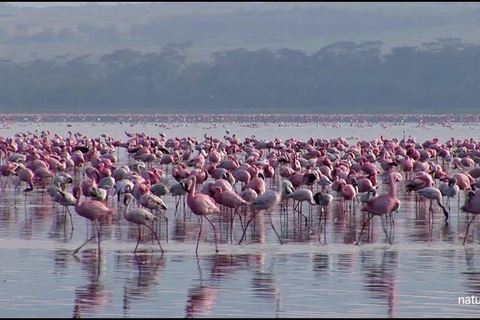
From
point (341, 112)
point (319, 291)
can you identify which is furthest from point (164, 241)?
point (341, 112)

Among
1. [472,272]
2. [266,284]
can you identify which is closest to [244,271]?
[266,284]

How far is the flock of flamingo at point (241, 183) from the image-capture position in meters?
18.3

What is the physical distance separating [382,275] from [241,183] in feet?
42.9

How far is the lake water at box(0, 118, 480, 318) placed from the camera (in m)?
12.9

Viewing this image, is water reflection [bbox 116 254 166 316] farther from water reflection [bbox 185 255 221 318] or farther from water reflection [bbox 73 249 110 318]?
water reflection [bbox 185 255 221 318]

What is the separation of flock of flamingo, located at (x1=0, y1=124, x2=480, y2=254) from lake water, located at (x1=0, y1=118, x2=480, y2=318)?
15.8 inches

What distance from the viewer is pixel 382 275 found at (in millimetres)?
15117

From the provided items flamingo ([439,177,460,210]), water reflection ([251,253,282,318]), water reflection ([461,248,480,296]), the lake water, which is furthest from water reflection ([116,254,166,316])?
flamingo ([439,177,460,210])

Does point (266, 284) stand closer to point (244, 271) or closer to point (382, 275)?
point (244, 271)

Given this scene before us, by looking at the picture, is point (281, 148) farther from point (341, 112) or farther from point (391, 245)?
point (341, 112)

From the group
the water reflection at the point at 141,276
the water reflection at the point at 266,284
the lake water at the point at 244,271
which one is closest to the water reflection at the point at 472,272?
the lake water at the point at 244,271

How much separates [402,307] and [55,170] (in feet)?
58.1

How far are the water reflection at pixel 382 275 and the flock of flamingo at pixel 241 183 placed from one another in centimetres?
144

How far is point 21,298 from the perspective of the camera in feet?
43.9
